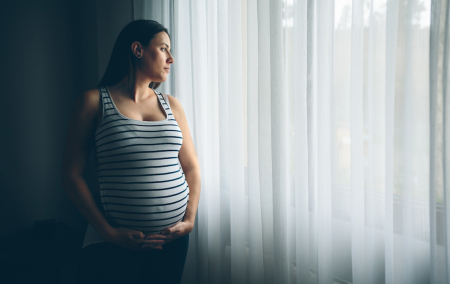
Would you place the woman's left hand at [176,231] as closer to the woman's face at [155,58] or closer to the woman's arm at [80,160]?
the woman's arm at [80,160]

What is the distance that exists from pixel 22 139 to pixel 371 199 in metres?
1.81

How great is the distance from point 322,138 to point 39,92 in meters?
1.66

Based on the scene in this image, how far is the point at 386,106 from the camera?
734 millimetres

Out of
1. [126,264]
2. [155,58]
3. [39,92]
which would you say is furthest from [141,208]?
[39,92]

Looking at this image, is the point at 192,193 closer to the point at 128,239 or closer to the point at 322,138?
the point at 128,239

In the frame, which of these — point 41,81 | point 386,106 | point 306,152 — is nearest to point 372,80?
point 386,106

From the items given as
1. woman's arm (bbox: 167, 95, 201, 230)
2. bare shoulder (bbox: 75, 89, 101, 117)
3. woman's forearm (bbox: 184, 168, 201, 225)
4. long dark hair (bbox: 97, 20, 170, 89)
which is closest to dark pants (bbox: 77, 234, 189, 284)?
woman's forearm (bbox: 184, 168, 201, 225)

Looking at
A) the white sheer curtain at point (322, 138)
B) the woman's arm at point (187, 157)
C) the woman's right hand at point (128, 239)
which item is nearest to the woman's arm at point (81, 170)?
the woman's right hand at point (128, 239)

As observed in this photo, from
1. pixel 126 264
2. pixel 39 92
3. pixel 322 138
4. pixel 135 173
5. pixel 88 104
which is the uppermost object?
pixel 39 92

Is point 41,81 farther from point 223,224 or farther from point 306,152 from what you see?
point 306,152

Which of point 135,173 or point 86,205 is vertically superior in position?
point 135,173

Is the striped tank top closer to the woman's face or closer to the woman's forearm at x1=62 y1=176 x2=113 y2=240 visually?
the woman's forearm at x1=62 y1=176 x2=113 y2=240

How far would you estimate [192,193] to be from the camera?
1.04 m

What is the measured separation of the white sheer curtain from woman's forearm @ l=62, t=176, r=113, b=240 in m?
0.50
